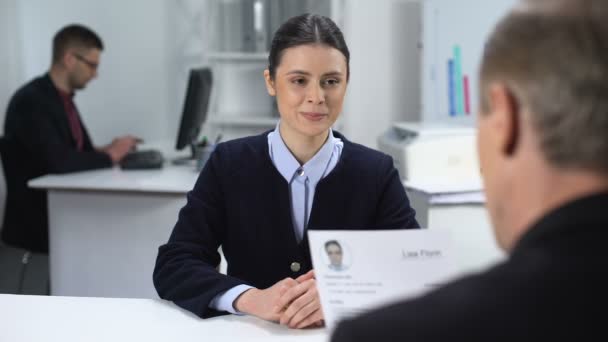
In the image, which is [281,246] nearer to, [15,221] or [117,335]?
[117,335]

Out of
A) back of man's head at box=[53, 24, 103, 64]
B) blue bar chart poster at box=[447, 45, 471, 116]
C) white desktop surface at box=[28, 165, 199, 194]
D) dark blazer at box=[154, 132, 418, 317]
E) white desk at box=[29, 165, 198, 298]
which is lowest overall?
white desk at box=[29, 165, 198, 298]

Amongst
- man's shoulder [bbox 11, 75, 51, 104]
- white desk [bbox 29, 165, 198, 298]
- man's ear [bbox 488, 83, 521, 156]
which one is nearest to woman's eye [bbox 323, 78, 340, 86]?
man's ear [bbox 488, 83, 521, 156]

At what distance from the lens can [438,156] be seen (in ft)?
9.41

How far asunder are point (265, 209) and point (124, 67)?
3376 mm

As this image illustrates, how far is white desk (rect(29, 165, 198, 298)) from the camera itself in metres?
3.01

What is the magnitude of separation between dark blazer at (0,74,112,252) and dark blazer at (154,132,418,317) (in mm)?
1702

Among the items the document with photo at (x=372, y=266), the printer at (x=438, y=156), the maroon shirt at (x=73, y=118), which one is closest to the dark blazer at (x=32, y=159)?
the maroon shirt at (x=73, y=118)

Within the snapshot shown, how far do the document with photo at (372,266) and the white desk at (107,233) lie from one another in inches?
75.6

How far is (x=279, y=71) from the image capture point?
1.60m

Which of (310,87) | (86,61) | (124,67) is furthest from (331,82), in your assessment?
(124,67)

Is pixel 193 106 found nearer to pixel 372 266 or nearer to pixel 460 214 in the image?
pixel 460 214

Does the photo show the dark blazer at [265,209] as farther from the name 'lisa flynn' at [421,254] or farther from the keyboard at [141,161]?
the keyboard at [141,161]

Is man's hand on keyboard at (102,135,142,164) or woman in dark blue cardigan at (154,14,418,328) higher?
woman in dark blue cardigan at (154,14,418,328)

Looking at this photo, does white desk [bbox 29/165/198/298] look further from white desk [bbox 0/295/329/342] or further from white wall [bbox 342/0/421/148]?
white desk [bbox 0/295/329/342]
